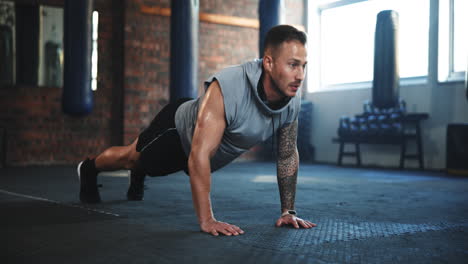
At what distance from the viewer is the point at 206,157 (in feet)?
6.16

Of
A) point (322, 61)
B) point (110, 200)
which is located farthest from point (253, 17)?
point (110, 200)

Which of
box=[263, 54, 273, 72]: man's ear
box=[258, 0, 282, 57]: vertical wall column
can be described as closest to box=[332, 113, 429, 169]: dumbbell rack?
box=[258, 0, 282, 57]: vertical wall column

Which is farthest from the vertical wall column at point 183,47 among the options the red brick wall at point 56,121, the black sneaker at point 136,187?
the red brick wall at point 56,121

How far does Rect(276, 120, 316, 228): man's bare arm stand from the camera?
2.17m

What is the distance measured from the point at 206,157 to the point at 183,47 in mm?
2106

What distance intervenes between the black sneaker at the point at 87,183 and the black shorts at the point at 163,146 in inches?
17.8

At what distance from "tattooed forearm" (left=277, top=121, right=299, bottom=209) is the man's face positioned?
1.15 feet

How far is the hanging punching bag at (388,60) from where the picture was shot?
5.85 m

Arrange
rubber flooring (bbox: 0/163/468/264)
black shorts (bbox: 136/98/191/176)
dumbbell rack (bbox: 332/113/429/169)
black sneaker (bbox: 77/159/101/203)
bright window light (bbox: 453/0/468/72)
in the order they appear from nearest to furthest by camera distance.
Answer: rubber flooring (bbox: 0/163/468/264), black shorts (bbox: 136/98/191/176), black sneaker (bbox: 77/159/101/203), bright window light (bbox: 453/0/468/72), dumbbell rack (bbox: 332/113/429/169)

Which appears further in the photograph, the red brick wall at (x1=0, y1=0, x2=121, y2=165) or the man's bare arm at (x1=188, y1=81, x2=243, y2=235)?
the red brick wall at (x1=0, y1=0, x2=121, y2=165)

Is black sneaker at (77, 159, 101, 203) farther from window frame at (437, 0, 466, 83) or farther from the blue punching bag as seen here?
window frame at (437, 0, 466, 83)

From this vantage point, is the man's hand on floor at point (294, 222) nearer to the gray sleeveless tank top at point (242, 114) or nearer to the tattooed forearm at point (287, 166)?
the tattooed forearm at point (287, 166)

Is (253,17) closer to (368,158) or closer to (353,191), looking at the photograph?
(368,158)

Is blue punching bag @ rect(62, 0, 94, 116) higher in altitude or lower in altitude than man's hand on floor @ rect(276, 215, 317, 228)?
higher
